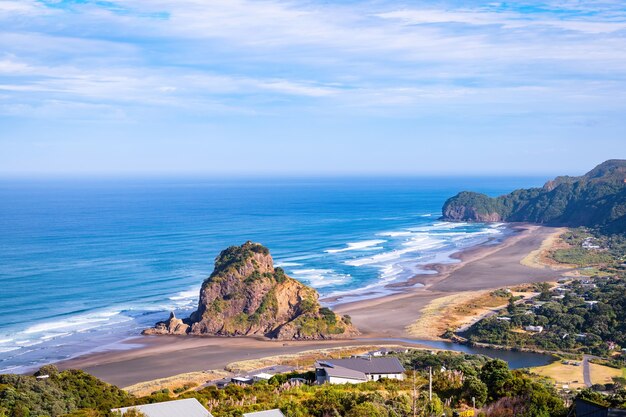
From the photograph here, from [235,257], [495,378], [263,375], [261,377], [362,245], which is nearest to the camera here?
[495,378]

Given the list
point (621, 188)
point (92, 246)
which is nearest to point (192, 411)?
point (92, 246)

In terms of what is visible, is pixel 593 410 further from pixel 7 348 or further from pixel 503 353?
pixel 7 348

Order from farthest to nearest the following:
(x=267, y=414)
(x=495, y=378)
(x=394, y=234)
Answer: (x=394, y=234), (x=495, y=378), (x=267, y=414)

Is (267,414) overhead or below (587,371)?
overhead

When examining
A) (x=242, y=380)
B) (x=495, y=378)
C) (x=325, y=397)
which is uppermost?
(x=325, y=397)

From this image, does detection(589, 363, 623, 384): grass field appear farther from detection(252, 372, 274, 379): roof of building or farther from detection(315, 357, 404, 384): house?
detection(252, 372, 274, 379): roof of building

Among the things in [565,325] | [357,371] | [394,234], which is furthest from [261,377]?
[394,234]

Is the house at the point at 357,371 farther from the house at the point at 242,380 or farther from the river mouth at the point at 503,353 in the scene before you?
the river mouth at the point at 503,353
